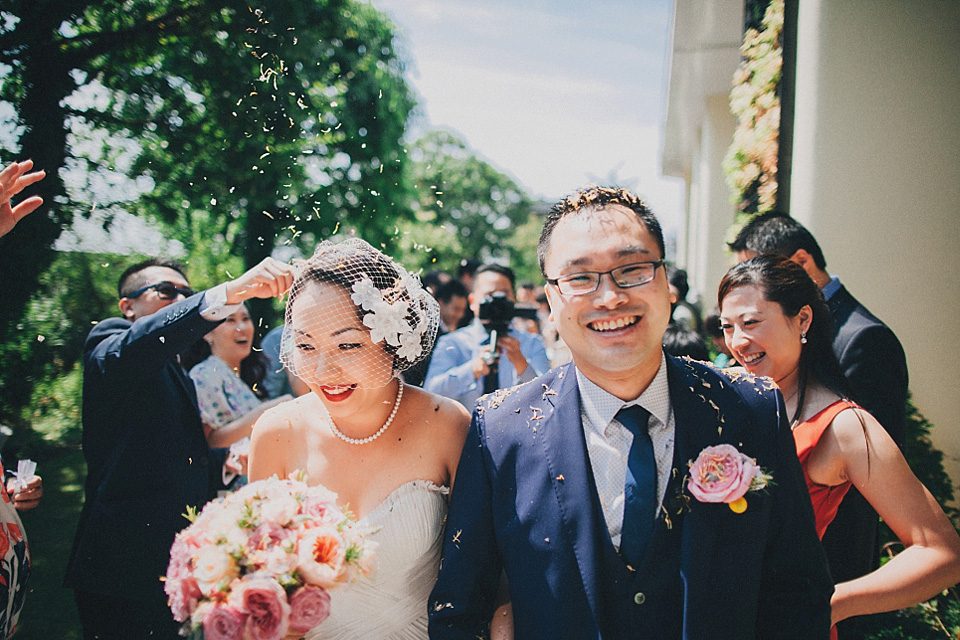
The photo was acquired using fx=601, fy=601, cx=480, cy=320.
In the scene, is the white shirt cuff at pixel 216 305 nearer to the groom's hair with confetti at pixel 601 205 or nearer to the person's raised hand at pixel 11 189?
the person's raised hand at pixel 11 189

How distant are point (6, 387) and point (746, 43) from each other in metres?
7.13

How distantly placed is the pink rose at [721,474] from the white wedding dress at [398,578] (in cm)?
100

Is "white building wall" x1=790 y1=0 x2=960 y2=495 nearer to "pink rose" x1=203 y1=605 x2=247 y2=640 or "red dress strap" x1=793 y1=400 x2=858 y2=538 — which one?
"red dress strap" x1=793 y1=400 x2=858 y2=538

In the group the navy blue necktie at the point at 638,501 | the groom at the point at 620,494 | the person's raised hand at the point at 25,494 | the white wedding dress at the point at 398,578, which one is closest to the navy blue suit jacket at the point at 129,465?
the person's raised hand at the point at 25,494

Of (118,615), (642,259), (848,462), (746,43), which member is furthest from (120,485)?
(746,43)

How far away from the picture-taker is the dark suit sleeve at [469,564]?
171 centimetres

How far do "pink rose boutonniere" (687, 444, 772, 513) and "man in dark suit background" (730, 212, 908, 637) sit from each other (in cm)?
105

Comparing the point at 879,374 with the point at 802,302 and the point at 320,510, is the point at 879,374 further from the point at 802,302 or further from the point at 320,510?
the point at 320,510

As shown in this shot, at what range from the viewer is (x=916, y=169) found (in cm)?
421

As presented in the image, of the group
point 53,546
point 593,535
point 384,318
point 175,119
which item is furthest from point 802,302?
point 53,546

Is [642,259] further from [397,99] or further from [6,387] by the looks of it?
[397,99]

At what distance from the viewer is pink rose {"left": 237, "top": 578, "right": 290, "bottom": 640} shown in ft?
5.02

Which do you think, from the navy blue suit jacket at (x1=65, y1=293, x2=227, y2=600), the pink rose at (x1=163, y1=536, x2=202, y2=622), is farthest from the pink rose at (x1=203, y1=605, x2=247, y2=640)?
the navy blue suit jacket at (x1=65, y1=293, x2=227, y2=600)

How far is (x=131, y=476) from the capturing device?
281 cm
